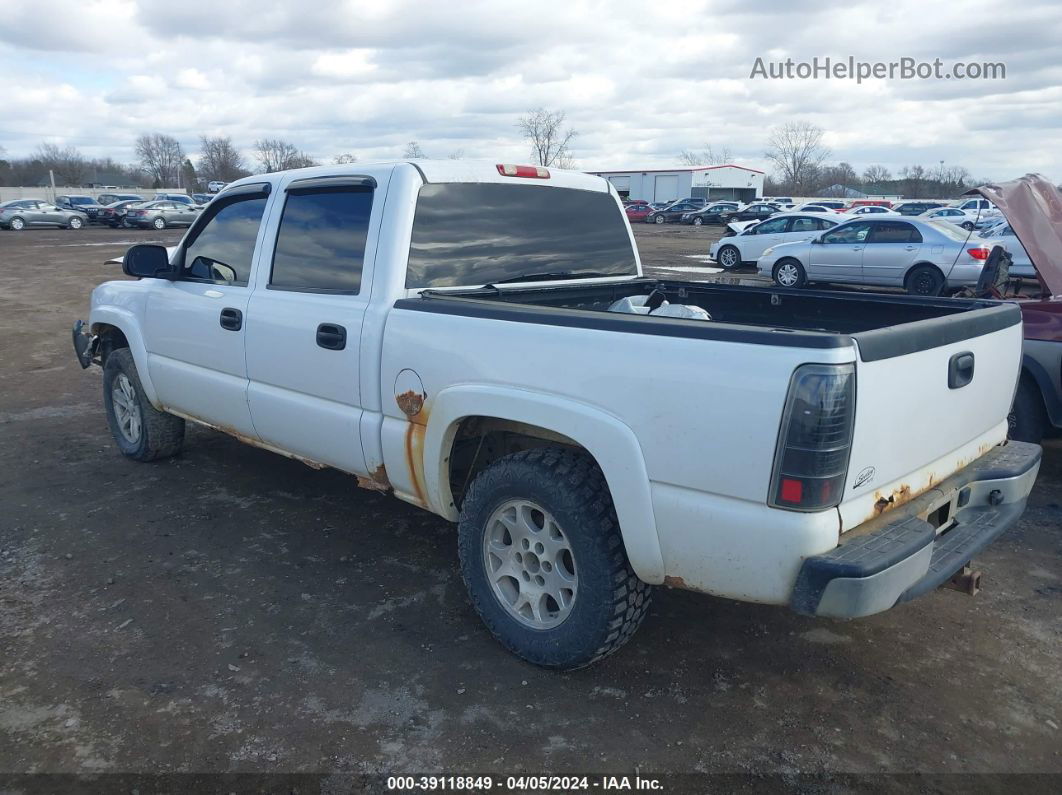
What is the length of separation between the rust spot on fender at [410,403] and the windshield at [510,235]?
0.55m

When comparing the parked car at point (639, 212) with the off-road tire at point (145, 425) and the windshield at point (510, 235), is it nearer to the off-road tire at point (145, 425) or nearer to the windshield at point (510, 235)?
the off-road tire at point (145, 425)

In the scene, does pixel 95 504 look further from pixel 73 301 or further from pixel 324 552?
pixel 73 301

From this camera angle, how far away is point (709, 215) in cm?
4550

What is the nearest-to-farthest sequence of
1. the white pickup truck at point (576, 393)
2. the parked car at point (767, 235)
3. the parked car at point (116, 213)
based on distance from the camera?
the white pickup truck at point (576, 393) < the parked car at point (767, 235) < the parked car at point (116, 213)

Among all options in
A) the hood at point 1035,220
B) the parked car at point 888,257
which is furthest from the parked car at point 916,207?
the hood at point 1035,220

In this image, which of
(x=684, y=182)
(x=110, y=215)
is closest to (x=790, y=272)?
(x=110, y=215)

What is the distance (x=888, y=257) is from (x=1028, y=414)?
11.4 m

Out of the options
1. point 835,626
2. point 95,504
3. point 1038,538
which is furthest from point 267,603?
point 1038,538

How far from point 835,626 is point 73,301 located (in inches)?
584

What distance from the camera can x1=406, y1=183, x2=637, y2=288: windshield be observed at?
385 cm

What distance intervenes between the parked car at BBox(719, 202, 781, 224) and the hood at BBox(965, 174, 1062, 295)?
3387 cm

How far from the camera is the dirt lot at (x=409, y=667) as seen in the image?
2848 millimetres

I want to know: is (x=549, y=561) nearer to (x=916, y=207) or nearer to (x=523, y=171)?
(x=523, y=171)

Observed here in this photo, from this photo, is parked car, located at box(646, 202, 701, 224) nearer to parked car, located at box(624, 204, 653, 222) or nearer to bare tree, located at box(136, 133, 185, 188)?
parked car, located at box(624, 204, 653, 222)
